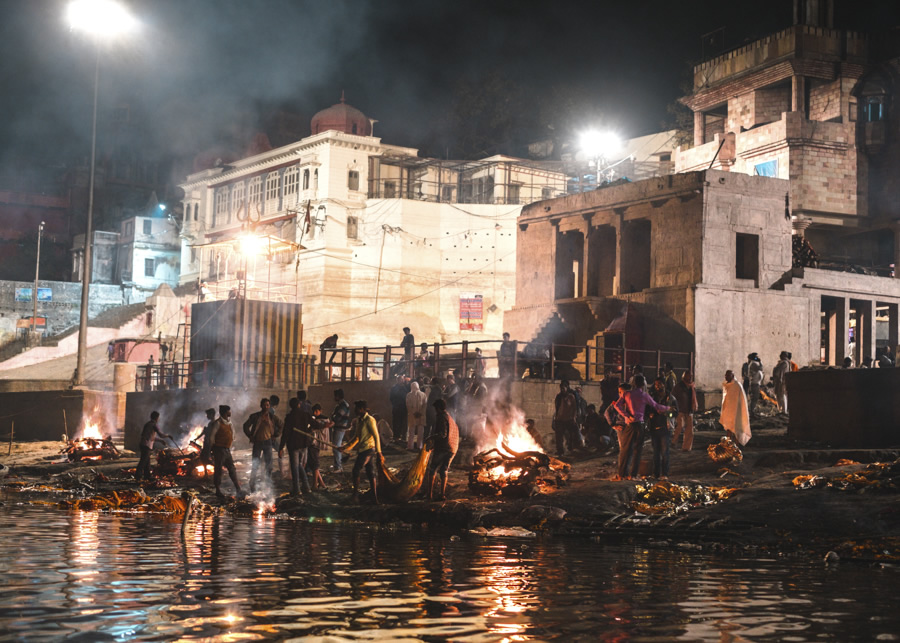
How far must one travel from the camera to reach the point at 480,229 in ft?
183

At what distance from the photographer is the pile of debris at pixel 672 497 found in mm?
13562

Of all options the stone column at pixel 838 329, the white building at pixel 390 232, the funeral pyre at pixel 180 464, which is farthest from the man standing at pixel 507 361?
the white building at pixel 390 232

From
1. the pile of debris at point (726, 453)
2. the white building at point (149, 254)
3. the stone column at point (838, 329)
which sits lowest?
the pile of debris at point (726, 453)

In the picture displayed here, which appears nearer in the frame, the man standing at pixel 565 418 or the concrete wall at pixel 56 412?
the man standing at pixel 565 418

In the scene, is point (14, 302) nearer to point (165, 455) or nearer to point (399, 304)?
point (399, 304)

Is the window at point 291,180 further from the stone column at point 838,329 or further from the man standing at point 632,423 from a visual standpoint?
the man standing at point 632,423

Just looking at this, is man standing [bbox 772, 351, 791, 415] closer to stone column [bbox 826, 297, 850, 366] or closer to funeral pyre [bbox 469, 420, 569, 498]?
funeral pyre [bbox 469, 420, 569, 498]

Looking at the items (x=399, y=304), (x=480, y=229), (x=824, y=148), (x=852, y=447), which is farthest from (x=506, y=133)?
(x=852, y=447)

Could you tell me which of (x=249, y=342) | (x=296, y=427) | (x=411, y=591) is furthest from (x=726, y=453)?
(x=249, y=342)

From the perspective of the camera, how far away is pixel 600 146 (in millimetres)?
55719

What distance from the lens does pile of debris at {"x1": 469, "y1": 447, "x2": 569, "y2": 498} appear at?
49.6 feet

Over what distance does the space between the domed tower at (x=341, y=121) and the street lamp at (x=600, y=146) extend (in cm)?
1313

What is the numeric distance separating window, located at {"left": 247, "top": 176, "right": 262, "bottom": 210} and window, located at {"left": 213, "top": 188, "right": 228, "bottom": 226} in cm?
336

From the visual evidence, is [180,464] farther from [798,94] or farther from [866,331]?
[798,94]
